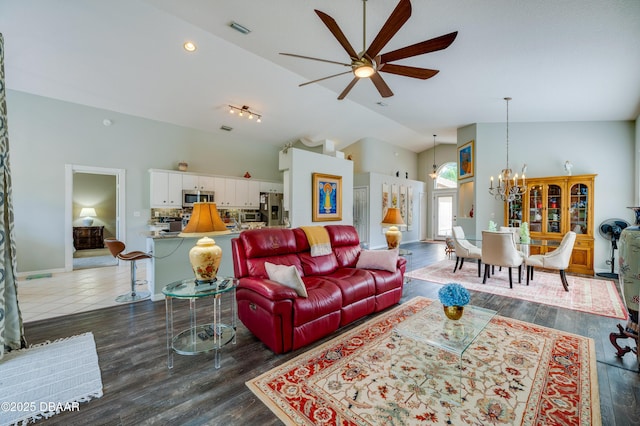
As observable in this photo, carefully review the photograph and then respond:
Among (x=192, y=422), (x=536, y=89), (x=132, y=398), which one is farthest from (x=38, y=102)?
(x=536, y=89)

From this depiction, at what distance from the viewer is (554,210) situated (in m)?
5.34

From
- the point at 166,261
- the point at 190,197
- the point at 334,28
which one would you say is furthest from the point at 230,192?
the point at 334,28

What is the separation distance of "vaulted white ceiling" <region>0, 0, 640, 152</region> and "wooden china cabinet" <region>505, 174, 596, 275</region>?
131 centimetres

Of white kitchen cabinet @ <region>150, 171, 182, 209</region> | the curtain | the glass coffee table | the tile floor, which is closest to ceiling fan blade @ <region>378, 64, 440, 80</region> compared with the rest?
the glass coffee table

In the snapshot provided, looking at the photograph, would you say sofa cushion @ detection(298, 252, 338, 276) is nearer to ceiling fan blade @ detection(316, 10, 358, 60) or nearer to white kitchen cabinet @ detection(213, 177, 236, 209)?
ceiling fan blade @ detection(316, 10, 358, 60)

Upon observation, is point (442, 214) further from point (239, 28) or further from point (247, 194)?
point (239, 28)

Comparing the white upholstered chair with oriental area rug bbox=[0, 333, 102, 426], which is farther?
the white upholstered chair

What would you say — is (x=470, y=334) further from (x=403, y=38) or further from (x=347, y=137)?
(x=347, y=137)

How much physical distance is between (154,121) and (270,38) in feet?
13.1

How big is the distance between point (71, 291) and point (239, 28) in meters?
4.59

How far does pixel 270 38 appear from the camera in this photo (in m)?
3.64

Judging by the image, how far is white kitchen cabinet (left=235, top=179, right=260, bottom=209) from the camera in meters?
7.16

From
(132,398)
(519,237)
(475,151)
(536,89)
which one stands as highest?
(536,89)

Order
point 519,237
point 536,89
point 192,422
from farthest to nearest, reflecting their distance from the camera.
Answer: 1. point 519,237
2. point 536,89
3. point 192,422
